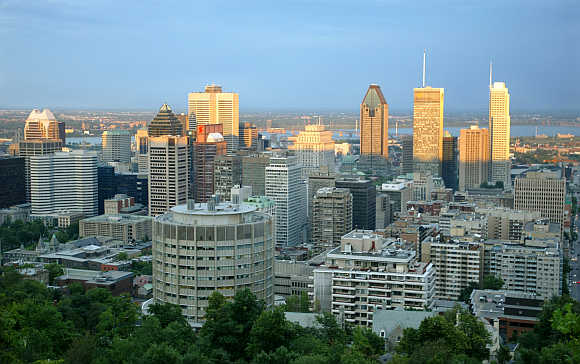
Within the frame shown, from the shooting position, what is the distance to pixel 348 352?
15391mm

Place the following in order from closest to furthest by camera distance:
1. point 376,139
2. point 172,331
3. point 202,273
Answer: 1. point 172,331
2. point 202,273
3. point 376,139

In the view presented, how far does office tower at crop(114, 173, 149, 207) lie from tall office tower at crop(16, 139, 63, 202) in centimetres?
567

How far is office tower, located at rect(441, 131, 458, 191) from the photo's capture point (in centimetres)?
7966

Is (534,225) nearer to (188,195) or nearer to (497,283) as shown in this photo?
(497,283)

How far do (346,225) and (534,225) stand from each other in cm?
1039

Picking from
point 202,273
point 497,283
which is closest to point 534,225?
point 497,283

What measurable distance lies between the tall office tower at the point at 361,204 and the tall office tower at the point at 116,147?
40542 millimetres

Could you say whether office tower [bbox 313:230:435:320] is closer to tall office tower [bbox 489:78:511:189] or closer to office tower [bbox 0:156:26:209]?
office tower [bbox 0:156:26:209]

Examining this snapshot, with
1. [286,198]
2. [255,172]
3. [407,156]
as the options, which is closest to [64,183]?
[255,172]

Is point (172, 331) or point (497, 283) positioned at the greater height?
point (172, 331)

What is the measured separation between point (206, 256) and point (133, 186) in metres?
41.5

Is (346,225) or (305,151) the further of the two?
(305,151)

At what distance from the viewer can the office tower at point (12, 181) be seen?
5584 cm

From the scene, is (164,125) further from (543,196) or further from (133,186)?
(543,196)
